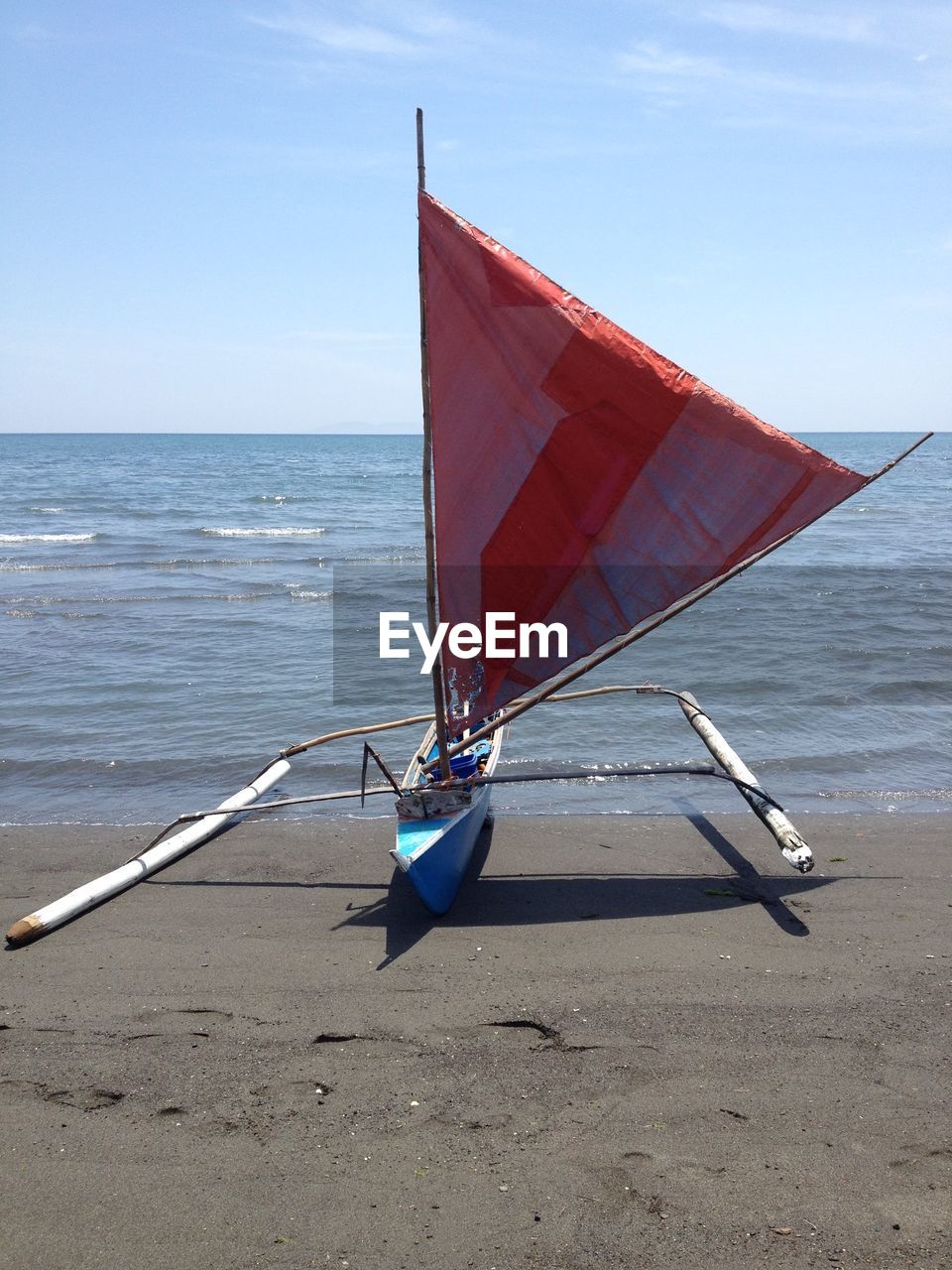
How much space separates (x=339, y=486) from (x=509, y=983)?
60.3 metres

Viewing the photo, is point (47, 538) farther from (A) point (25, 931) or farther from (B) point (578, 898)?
(B) point (578, 898)

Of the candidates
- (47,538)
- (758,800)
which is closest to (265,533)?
(47,538)

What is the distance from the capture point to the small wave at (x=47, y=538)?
3539 centimetres

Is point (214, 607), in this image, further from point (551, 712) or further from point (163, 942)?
point (163, 942)

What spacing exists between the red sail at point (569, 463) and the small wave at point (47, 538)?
98.6 feet

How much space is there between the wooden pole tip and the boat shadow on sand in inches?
87.6

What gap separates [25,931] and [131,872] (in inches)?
42.3

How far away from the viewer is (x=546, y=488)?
8.21 meters

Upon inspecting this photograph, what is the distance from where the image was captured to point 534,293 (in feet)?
25.5

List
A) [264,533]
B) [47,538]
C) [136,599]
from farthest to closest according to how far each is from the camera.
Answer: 1. [264,533]
2. [47,538]
3. [136,599]

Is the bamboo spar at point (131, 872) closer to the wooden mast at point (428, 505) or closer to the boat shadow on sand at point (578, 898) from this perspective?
the boat shadow on sand at point (578, 898)

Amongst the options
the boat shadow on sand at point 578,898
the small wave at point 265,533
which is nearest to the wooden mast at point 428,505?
the boat shadow on sand at point 578,898
